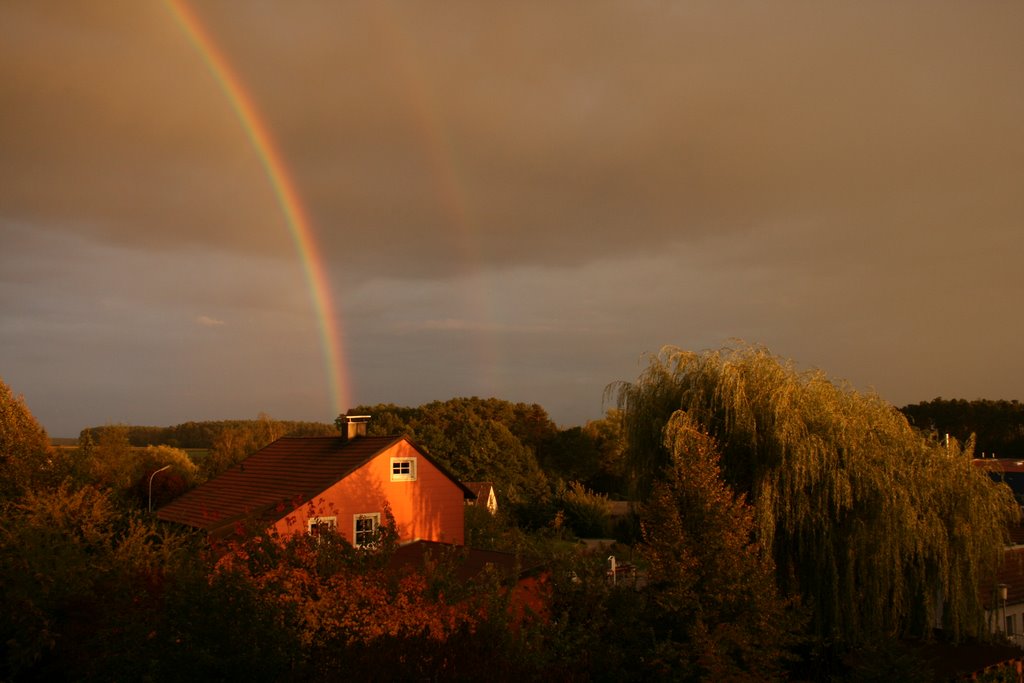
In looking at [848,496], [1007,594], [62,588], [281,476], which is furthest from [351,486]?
[1007,594]

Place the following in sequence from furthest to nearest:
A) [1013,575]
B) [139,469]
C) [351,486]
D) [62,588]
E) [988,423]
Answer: [988,423] → [139,469] → [351,486] → [1013,575] → [62,588]

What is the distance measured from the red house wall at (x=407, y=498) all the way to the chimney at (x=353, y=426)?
2.84m

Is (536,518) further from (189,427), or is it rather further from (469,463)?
(189,427)

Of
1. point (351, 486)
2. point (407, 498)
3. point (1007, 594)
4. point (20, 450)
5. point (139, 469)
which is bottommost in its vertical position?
point (1007, 594)

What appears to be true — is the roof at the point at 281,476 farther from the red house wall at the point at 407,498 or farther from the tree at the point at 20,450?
the tree at the point at 20,450

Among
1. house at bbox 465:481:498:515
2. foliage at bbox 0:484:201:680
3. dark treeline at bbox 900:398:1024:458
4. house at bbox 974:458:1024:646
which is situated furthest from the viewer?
dark treeline at bbox 900:398:1024:458

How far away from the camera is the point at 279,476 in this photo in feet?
97.2

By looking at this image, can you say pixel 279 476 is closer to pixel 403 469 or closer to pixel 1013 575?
pixel 403 469

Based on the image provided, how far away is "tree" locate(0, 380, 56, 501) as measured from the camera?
76.3ft

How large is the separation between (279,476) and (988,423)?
58.9 meters

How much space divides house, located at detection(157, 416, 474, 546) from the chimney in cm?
4

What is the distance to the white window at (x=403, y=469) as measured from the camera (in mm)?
29203

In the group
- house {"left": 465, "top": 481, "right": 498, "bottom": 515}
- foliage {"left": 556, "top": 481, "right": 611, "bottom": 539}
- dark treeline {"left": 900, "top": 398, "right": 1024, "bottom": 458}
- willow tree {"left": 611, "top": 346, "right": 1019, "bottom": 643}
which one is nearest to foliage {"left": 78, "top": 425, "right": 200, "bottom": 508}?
house {"left": 465, "top": 481, "right": 498, "bottom": 515}

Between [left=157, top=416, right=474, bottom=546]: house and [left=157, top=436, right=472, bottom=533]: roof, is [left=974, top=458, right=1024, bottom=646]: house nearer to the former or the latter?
[left=157, top=416, right=474, bottom=546]: house
